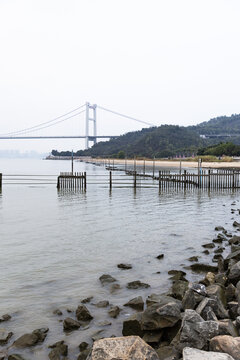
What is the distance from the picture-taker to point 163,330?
5.89 m

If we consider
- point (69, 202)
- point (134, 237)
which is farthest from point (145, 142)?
point (134, 237)

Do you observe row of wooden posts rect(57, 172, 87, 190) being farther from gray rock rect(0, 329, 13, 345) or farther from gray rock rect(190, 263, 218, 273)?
gray rock rect(0, 329, 13, 345)

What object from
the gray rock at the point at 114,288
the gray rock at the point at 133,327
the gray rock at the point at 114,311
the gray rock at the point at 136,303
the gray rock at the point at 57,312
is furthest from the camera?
the gray rock at the point at 114,288

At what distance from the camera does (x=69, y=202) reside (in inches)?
1131

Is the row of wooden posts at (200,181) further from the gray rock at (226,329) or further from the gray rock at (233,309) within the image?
the gray rock at (226,329)

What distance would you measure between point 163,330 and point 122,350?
1.56 metres

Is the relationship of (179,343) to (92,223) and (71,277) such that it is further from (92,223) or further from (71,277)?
(92,223)

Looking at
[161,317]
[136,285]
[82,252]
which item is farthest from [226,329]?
[82,252]

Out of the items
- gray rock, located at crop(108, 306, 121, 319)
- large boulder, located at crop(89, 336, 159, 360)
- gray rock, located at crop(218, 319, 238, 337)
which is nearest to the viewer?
large boulder, located at crop(89, 336, 159, 360)

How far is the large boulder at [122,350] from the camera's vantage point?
4.48 meters

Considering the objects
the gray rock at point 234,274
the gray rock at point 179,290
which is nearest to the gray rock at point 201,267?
the gray rock at point 234,274

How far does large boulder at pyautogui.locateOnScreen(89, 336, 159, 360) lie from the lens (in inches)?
176

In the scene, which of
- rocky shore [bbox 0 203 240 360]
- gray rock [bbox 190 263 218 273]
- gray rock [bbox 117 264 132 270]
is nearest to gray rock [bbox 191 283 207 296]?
rocky shore [bbox 0 203 240 360]

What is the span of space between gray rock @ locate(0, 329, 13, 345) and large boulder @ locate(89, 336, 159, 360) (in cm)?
252
